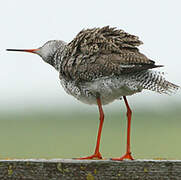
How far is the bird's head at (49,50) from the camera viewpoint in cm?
860

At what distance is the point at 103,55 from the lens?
23.7 ft

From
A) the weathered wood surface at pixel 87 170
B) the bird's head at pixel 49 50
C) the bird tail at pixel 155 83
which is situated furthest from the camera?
the bird's head at pixel 49 50

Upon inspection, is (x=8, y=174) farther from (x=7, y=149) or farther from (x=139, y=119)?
(x=139, y=119)

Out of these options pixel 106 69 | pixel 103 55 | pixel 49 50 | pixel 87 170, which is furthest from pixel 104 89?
pixel 87 170

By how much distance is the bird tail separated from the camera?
6789mm

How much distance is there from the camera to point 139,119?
28.2 m

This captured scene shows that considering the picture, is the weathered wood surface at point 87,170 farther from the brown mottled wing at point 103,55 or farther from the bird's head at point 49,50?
the bird's head at point 49,50

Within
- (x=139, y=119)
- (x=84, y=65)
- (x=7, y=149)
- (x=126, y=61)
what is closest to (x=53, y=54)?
(x=84, y=65)

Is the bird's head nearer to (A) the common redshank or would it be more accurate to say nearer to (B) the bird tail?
(A) the common redshank

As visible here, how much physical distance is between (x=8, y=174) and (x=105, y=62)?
245 centimetres

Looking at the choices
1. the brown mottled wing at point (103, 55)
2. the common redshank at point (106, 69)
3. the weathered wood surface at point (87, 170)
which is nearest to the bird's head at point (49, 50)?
the common redshank at point (106, 69)

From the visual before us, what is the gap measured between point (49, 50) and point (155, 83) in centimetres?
242

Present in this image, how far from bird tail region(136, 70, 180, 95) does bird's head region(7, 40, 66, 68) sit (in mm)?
1917

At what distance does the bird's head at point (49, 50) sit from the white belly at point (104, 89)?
3.03 feet
